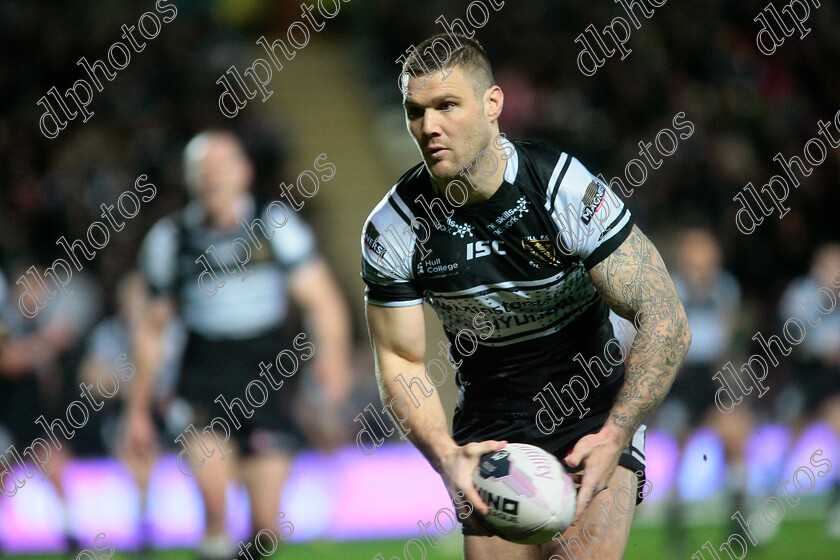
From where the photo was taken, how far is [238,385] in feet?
17.6

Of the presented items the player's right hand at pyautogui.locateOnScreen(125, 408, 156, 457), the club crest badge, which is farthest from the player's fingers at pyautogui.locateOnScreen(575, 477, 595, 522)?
the player's right hand at pyautogui.locateOnScreen(125, 408, 156, 457)

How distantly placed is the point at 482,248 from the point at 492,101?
0.53 metres

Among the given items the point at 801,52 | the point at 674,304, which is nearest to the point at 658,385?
the point at 674,304

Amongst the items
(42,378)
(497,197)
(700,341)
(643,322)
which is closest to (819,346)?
(700,341)

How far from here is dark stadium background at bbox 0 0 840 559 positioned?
1009 centimetres

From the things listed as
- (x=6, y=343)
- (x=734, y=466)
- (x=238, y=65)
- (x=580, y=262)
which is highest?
(x=238, y=65)

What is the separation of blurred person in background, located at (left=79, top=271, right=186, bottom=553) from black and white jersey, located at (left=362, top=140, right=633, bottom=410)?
3157 mm

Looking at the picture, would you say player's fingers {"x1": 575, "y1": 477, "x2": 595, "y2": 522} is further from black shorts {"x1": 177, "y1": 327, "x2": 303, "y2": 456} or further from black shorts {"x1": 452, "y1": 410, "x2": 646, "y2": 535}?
black shorts {"x1": 177, "y1": 327, "x2": 303, "y2": 456}

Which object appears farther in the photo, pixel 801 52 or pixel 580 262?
pixel 801 52

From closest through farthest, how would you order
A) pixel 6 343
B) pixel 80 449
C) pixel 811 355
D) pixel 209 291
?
pixel 209 291, pixel 6 343, pixel 80 449, pixel 811 355

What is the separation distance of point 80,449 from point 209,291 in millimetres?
3591

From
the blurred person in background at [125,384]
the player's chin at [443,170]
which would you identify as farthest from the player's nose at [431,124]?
the blurred person in background at [125,384]

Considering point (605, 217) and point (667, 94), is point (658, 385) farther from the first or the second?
point (667, 94)

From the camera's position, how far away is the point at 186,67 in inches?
464
